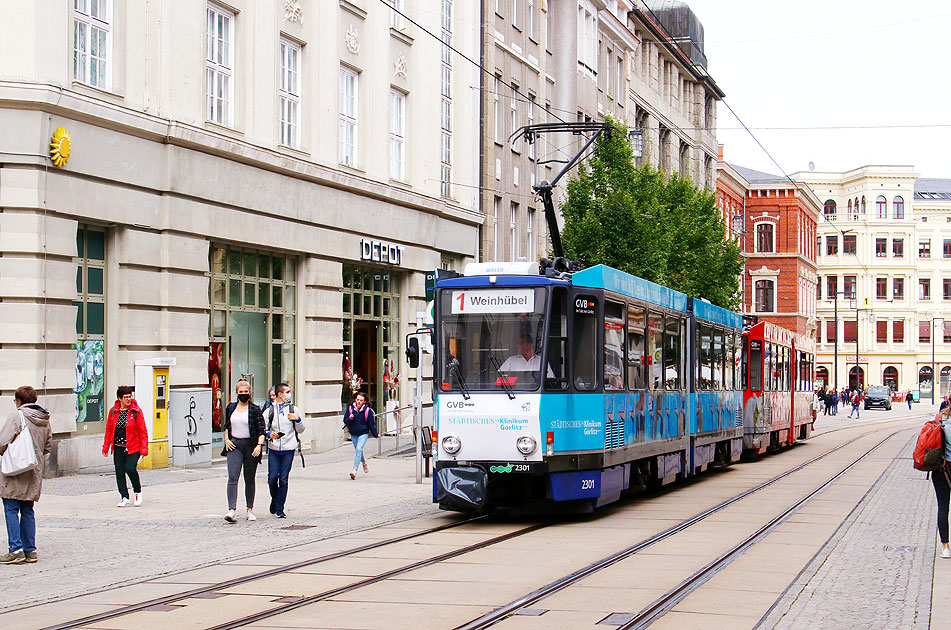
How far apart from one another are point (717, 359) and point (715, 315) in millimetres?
864

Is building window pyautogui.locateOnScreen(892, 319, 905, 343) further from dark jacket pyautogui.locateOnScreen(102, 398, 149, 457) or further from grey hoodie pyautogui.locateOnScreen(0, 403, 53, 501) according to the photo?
grey hoodie pyautogui.locateOnScreen(0, 403, 53, 501)

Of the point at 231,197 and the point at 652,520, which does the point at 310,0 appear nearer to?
the point at 231,197

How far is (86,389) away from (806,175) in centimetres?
10309

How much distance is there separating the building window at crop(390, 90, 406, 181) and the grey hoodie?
20.4m

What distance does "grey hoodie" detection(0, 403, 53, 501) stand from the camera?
479 inches

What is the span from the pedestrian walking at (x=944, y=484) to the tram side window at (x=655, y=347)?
21.5 ft

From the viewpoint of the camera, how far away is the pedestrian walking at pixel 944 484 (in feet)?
40.3

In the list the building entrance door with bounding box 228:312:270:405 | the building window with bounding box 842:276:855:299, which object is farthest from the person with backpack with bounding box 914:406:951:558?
the building window with bounding box 842:276:855:299

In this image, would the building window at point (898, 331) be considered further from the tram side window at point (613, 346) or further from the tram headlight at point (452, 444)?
the tram headlight at point (452, 444)

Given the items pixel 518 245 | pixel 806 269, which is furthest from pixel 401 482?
pixel 806 269

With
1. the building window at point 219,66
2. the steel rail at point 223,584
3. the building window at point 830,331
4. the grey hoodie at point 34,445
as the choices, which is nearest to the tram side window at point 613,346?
the steel rail at point 223,584

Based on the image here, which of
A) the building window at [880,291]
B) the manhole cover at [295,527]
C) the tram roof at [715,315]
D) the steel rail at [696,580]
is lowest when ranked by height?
the manhole cover at [295,527]

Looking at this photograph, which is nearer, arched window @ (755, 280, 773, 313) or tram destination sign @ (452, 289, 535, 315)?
tram destination sign @ (452, 289, 535, 315)

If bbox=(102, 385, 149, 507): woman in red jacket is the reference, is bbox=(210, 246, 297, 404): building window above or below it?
above
